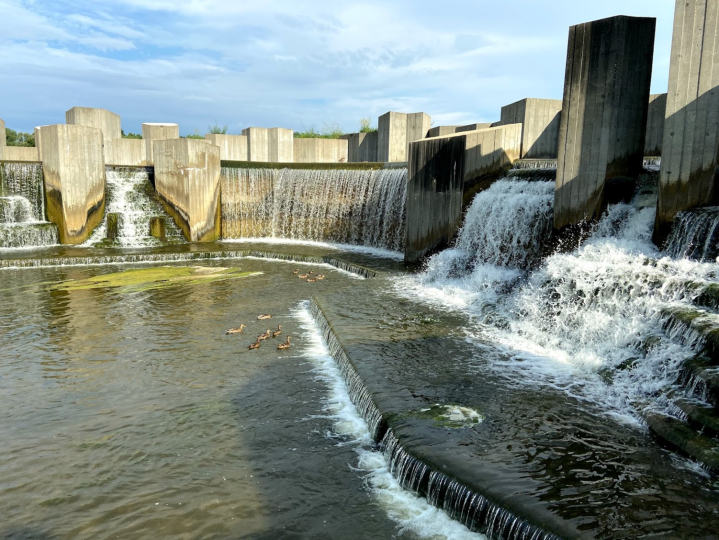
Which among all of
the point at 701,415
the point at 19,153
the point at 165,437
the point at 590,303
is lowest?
the point at 165,437

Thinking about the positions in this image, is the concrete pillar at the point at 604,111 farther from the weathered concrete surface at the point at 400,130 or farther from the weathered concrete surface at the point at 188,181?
the weathered concrete surface at the point at 400,130

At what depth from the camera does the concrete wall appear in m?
23.2

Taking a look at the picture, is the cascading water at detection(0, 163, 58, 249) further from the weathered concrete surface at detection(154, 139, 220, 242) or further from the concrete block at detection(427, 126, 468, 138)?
the concrete block at detection(427, 126, 468, 138)

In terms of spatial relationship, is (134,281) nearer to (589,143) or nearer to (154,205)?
(154,205)

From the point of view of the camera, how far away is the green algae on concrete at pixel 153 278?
1014cm

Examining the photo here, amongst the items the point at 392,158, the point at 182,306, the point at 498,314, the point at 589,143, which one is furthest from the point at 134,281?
the point at 392,158

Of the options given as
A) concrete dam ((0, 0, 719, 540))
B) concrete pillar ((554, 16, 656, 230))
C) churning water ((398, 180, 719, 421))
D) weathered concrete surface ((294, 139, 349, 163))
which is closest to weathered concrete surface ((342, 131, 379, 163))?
weathered concrete surface ((294, 139, 349, 163))

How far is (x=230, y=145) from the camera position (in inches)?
925

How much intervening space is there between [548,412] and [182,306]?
20.2ft

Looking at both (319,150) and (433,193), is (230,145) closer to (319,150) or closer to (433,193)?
(319,150)

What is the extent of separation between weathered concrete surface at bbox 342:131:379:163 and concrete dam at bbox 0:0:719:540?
366 inches

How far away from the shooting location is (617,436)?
3967 mm

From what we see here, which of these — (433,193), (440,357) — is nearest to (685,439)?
(440,357)

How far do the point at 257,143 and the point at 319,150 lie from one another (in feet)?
8.82
